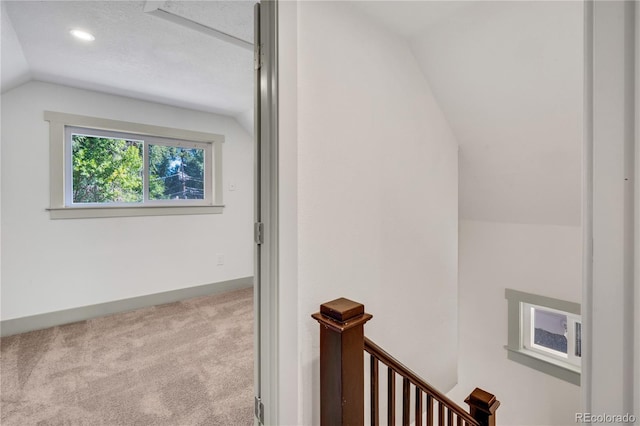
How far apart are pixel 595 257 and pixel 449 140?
6.24 feet

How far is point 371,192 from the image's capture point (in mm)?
1576

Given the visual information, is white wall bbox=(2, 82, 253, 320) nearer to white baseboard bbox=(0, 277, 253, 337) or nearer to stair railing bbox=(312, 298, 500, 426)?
white baseboard bbox=(0, 277, 253, 337)

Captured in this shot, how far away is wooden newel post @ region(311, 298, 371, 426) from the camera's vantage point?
3.69ft

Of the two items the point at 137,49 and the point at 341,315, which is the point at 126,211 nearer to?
the point at 137,49

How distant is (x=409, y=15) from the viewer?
160 cm

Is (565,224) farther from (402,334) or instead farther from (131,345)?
(131,345)

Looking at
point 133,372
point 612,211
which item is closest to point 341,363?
point 612,211

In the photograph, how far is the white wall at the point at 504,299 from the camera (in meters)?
2.44

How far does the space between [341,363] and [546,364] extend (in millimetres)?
2463

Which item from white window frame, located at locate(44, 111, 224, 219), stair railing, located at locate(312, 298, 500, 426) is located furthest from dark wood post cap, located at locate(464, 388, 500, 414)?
white window frame, located at locate(44, 111, 224, 219)

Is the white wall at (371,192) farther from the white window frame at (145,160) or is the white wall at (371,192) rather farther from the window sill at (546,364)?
the white window frame at (145,160)

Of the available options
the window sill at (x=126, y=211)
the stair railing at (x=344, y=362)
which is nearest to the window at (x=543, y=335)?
the stair railing at (x=344, y=362)

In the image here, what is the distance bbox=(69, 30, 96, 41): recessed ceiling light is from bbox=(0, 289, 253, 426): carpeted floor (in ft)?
7.53

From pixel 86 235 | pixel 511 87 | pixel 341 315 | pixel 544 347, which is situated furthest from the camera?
pixel 86 235
